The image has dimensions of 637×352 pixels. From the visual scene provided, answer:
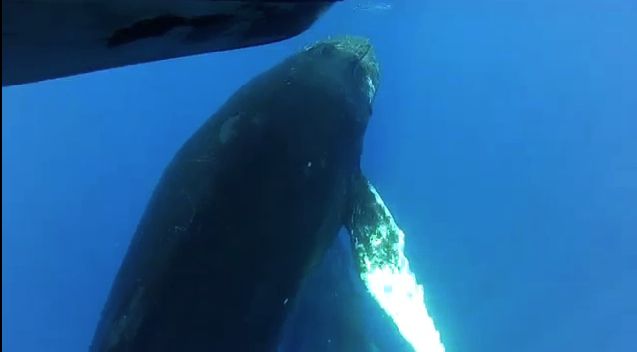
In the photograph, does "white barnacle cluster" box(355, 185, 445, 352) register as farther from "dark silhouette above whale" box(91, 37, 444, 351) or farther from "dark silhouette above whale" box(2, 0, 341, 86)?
"dark silhouette above whale" box(2, 0, 341, 86)

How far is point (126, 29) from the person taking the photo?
61.7 inches

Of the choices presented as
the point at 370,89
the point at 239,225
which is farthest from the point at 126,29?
the point at 370,89

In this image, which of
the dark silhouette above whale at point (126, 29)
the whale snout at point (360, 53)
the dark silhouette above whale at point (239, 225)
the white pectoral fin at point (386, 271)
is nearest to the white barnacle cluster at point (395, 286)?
the white pectoral fin at point (386, 271)

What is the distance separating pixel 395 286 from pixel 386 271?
14 cm

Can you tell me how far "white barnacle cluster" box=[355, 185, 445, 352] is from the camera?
560cm

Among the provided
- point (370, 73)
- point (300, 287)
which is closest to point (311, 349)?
point (300, 287)

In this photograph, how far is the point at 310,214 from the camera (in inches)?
169

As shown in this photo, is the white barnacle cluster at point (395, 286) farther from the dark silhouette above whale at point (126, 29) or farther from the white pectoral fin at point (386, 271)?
the dark silhouette above whale at point (126, 29)

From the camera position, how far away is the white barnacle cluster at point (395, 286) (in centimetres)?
560

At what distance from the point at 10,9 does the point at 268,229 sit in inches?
104

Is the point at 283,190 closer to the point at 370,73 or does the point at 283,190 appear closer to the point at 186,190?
the point at 186,190

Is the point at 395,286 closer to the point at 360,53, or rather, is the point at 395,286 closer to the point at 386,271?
the point at 386,271

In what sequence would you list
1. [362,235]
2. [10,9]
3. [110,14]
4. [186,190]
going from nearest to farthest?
1. [10,9]
2. [110,14]
3. [186,190]
4. [362,235]

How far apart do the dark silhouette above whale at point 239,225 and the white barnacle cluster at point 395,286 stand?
0.77m
